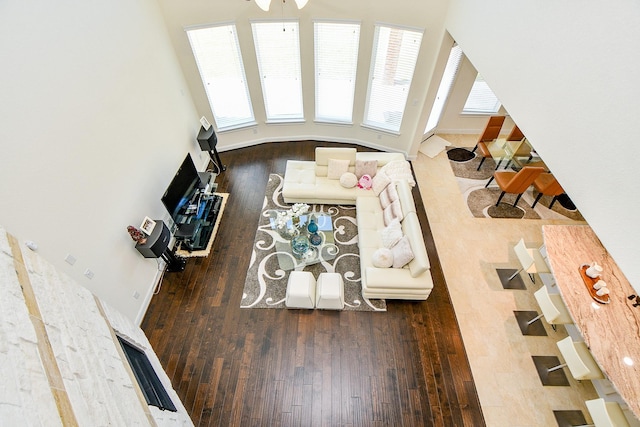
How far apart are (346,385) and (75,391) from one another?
315 centimetres

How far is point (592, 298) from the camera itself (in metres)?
3.88

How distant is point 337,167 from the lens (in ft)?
19.7

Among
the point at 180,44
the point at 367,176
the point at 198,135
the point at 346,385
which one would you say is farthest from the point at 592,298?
the point at 180,44

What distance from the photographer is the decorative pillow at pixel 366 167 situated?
596cm

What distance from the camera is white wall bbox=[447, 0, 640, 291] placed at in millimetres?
2215

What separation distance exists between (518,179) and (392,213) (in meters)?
2.54

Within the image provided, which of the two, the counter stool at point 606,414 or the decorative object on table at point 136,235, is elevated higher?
the decorative object on table at point 136,235

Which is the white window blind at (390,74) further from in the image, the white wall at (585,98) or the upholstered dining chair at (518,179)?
the upholstered dining chair at (518,179)

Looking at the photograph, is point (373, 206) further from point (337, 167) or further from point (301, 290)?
point (301, 290)

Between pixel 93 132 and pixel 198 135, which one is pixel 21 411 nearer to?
pixel 93 132

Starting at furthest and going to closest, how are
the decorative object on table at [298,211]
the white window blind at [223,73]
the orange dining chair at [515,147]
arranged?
the orange dining chair at [515,147] < the white window blind at [223,73] < the decorative object on table at [298,211]

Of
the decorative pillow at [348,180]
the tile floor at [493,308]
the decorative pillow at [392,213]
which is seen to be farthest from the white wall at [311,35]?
the decorative pillow at [392,213]

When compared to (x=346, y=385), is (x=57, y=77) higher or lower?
higher

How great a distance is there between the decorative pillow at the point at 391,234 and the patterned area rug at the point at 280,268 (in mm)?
613
